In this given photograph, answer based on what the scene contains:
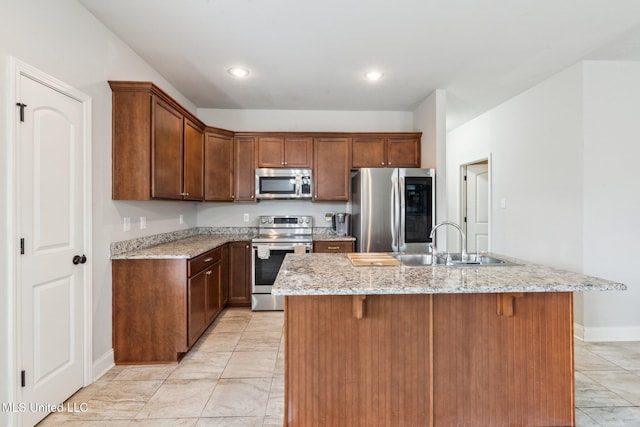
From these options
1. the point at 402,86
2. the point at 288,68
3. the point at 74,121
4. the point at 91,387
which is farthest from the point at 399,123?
the point at 91,387

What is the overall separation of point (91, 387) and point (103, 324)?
43 centimetres

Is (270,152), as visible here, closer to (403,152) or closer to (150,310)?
(403,152)

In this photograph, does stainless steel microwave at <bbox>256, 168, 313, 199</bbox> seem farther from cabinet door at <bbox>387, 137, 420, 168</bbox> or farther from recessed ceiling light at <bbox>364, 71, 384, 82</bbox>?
recessed ceiling light at <bbox>364, 71, 384, 82</bbox>

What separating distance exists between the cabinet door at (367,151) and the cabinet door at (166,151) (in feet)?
7.11

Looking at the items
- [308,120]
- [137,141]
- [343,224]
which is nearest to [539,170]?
[343,224]

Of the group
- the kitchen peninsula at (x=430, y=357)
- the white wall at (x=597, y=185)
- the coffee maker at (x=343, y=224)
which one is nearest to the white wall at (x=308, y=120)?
the coffee maker at (x=343, y=224)

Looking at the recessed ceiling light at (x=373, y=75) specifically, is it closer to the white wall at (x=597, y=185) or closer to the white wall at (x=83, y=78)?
the white wall at (x=597, y=185)

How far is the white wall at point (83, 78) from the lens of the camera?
164 cm

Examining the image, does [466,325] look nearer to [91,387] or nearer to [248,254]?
[91,387]

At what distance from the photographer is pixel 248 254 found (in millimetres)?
3969

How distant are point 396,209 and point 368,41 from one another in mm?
1810

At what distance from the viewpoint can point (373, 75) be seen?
10.7 ft

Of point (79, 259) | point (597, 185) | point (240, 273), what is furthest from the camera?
point (240, 273)

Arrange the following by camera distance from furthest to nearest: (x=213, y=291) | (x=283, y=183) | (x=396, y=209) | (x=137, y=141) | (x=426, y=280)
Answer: (x=283, y=183)
(x=396, y=209)
(x=213, y=291)
(x=137, y=141)
(x=426, y=280)
